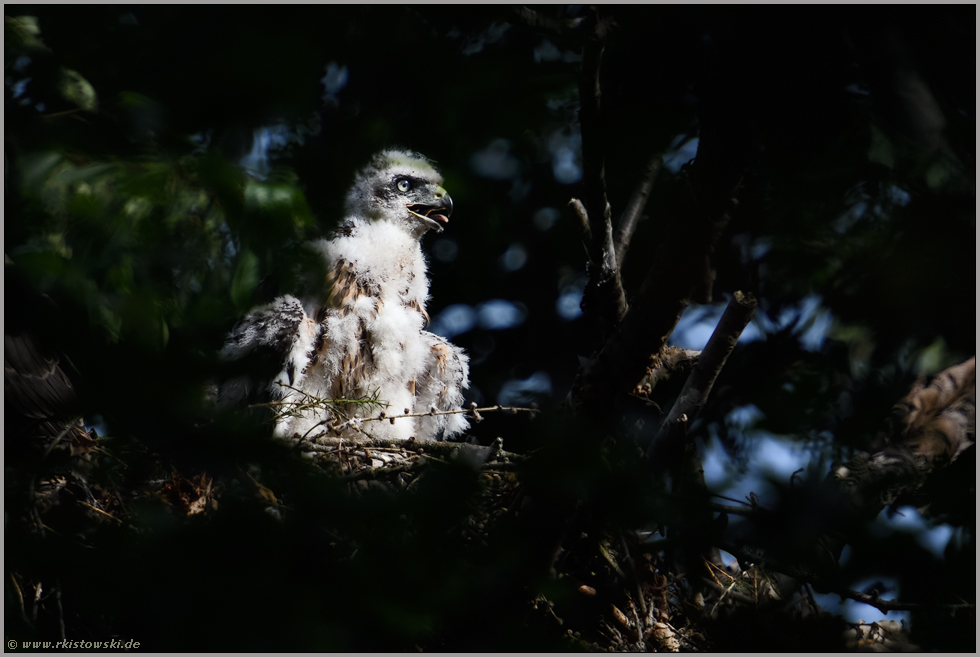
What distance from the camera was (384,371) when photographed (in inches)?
143

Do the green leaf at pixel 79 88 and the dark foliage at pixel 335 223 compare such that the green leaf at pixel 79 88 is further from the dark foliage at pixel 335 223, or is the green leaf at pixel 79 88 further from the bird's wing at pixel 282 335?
the bird's wing at pixel 282 335

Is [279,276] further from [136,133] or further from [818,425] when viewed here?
[818,425]

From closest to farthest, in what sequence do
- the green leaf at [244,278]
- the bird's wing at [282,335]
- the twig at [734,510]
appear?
the twig at [734,510] < the green leaf at [244,278] < the bird's wing at [282,335]

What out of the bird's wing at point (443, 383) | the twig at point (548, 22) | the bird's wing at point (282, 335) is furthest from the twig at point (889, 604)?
the bird's wing at point (443, 383)

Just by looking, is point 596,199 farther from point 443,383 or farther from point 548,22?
point 443,383

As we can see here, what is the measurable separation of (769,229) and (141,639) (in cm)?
163

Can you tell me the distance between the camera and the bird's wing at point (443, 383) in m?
3.98

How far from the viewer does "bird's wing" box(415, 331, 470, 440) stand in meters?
3.98

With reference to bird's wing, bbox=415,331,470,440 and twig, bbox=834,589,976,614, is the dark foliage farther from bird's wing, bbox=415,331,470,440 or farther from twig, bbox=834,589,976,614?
bird's wing, bbox=415,331,470,440

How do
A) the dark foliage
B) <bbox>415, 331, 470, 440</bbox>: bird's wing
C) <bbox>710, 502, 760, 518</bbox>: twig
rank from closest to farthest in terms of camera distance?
the dark foliage, <bbox>710, 502, 760, 518</bbox>: twig, <bbox>415, 331, 470, 440</bbox>: bird's wing

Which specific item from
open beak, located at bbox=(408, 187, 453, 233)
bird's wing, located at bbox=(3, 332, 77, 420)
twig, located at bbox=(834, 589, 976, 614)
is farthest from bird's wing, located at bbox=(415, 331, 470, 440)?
twig, located at bbox=(834, 589, 976, 614)

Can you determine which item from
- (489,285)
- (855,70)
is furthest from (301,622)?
(489,285)

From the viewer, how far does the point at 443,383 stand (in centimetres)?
402

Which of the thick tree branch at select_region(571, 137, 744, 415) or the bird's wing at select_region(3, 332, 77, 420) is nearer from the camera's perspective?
the thick tree branch at select_region(571, 137, 744, 415)
